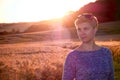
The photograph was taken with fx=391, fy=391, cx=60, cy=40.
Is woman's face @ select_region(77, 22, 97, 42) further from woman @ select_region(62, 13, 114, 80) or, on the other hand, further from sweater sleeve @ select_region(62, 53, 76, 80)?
sweater sleeve @ select_region(62, 53, 76, 80)

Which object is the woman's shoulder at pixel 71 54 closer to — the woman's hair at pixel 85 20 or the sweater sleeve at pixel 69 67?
the sweater sleeve at pixel 69 67

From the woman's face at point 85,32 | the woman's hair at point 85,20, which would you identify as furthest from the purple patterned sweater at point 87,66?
the woman's hair at point 85,20

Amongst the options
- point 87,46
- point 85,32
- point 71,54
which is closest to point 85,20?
point 85,32

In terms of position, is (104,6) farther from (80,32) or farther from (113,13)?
(80,32)

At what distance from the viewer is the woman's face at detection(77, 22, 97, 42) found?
4.14m

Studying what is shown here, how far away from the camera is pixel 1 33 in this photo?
236ft

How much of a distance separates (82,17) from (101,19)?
7981 centimetres

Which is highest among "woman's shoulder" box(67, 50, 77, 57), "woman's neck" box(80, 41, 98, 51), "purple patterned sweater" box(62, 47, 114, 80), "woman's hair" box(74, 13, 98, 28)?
"woman's hair" box(74, 13, 98, 28)

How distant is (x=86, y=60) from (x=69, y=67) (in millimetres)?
195

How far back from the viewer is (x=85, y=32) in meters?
4.15

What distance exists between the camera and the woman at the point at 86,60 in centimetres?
409

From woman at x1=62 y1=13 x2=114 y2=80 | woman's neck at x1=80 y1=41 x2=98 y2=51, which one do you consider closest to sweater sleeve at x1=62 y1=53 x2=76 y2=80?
woman at x1=62 y1=13 x2=114 y2=80

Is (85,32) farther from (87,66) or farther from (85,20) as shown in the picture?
(87,66)

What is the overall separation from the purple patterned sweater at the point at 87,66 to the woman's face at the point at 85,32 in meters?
0.15
